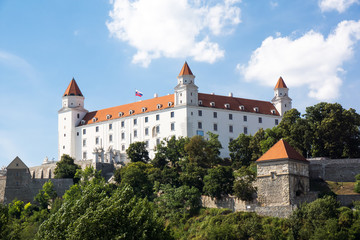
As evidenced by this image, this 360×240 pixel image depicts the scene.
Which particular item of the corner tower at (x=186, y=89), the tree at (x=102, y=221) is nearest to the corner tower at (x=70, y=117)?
the corner tower at (x=186, y=89)

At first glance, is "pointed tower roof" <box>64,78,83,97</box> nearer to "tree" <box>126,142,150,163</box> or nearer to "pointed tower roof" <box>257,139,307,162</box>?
"tree" <box>126,142,150,163</box>

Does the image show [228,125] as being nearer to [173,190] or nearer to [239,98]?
[239,98]

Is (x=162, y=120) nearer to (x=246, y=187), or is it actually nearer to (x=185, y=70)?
(x=185, y=70)

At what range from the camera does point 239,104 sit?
91125 millimetres


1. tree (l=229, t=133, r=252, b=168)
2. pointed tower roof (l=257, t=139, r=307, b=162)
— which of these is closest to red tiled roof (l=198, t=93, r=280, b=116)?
tree (l=229, t=133, r=252, b=168)

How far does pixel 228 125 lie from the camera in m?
87.3

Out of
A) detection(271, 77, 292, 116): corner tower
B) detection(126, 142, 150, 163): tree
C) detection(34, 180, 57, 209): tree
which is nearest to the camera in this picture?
detection(34, 180, 57, 209): tree

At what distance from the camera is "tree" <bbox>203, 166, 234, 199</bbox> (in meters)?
64.6

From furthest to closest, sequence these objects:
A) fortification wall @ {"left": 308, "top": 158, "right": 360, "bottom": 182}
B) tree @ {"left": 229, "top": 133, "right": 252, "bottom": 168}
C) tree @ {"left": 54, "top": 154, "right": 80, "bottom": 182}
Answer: tree @ {"left": 54, "top": 154, "right": 80, "bottom": 182}
tree @ {"left": 229, "top": 133, "right": 252, "bottom": 168}
fortification wall @ {"left": 308, "top": 158, "right": 360, "bottom": 182}

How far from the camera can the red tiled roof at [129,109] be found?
8950 cm

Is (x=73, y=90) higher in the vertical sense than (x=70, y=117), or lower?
higher

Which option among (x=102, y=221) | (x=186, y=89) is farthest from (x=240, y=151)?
(x=102, y=221)

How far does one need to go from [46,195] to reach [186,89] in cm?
2324

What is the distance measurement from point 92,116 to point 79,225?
59.2 metres
